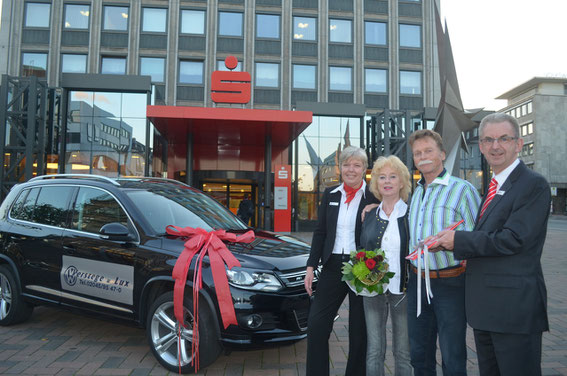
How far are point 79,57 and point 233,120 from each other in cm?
1657

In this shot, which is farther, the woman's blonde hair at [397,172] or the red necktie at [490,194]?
the woman's blonde hair at [397,172]

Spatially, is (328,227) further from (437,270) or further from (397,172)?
(437,270)

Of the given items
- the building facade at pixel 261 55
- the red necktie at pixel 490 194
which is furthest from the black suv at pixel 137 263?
the building facade at pixel 261 55

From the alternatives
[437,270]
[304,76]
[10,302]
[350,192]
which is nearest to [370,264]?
[437,270]

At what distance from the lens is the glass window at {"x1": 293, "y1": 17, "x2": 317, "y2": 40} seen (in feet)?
87.7

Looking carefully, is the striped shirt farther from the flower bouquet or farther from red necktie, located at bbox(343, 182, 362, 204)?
red necktie, located at bbox(343, 182, 362, 204)

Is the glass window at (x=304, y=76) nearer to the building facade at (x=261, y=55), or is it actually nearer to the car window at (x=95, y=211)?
the building facade at (x=261, y=55)

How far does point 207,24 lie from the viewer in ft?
84.7

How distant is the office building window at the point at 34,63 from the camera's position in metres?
25.1

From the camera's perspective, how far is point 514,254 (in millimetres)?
2014

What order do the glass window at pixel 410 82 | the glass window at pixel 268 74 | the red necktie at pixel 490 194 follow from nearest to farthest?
the red necktie at pixel 490 194 → the glass window at pixel 268 74 → the glass window at pixel 410 82

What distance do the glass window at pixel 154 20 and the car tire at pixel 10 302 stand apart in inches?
955

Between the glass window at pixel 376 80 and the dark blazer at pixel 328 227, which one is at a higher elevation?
the glass window at pixel 376 80

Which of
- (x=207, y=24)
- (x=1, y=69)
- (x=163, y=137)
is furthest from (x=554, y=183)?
(x=1, y=69)
